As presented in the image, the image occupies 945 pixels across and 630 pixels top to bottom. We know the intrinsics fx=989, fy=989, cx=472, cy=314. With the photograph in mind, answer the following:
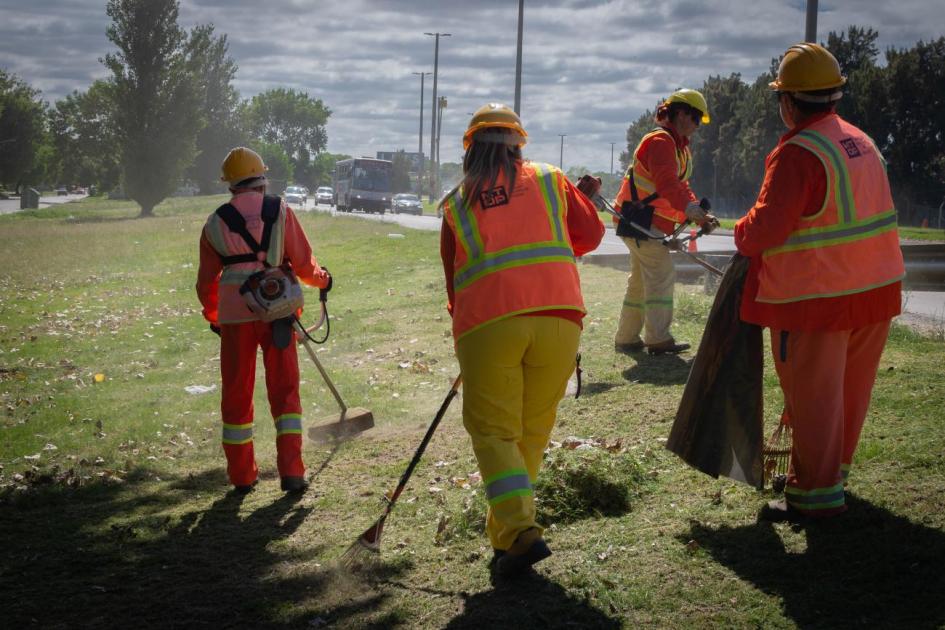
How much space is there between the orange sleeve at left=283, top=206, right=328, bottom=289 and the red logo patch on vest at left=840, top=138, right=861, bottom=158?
3.08 meters

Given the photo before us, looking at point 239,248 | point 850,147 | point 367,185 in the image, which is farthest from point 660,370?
point 367,185

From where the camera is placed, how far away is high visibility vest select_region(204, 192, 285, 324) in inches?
226

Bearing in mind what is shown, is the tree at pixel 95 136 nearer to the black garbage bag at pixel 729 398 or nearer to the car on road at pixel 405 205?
the car on road at pixel 405 205

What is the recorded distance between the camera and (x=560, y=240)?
4.17 metres

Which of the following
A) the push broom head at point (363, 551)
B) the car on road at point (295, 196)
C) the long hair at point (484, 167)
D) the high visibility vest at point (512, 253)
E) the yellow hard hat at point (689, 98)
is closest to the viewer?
the high visibility vest at point (512, 253)

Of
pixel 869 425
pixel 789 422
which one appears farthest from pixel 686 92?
pixel 789 422

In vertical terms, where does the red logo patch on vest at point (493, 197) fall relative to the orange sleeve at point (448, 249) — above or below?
above

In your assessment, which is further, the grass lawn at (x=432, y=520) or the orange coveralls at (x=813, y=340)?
the orange coveralls at (x=813, y=340)

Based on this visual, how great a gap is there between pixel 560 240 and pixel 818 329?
1.16 meters

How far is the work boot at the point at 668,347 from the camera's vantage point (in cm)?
828

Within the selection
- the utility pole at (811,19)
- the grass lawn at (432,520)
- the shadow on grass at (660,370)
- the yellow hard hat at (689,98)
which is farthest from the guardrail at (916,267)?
the yellow hard hat at (689,98)

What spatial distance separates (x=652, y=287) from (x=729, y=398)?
3.57m

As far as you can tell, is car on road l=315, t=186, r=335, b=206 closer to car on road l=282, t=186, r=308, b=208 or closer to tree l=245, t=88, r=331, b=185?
car on road l=282, t=186, r=308, b=208

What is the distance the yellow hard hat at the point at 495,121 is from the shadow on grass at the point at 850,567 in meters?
1.98
